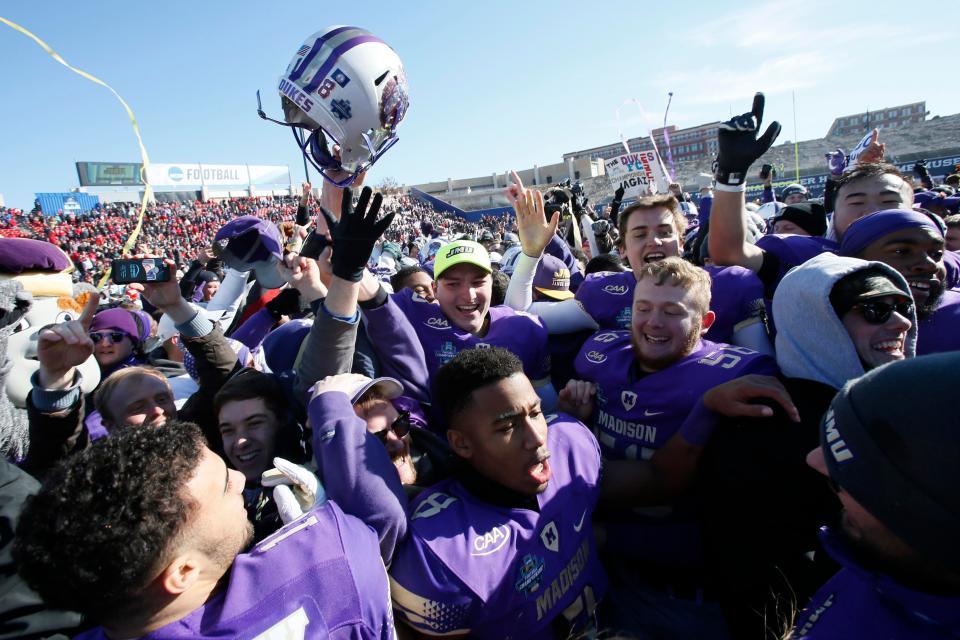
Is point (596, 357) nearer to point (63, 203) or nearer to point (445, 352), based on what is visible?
point (445, 352)

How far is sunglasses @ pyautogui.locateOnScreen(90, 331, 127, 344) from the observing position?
12.3 feet

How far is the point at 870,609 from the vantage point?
41.3 inches

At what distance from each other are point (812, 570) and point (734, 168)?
2.17m

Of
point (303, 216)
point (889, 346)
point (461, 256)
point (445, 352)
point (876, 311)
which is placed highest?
point (303, 216)

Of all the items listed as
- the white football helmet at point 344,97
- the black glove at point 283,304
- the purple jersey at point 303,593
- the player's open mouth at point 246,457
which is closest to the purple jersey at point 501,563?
the purple jersey at point 303,593

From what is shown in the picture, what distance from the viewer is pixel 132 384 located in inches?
102

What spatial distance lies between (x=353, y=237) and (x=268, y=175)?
65472mm

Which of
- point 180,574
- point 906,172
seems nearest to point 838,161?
point 180,574

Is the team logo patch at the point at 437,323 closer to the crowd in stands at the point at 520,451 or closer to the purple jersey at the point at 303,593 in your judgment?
the crowd in stands at the point at 520,451

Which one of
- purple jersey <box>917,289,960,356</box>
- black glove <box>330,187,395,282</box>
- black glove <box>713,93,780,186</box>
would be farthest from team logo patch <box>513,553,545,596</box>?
black glove <box>713,93,780,186</box>

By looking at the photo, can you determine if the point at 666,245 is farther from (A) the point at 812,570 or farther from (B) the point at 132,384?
(B) the point at 132,384

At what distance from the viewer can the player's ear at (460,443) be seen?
1.94 metres

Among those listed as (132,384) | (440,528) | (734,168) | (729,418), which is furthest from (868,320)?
(132,384)

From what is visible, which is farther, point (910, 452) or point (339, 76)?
point (339, 76)
